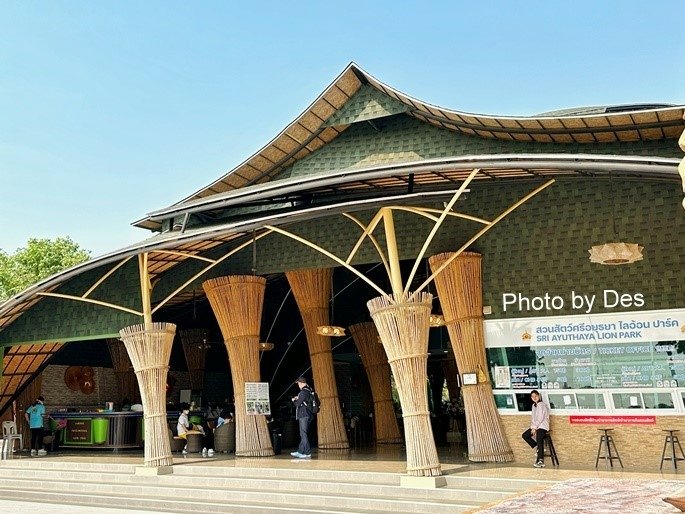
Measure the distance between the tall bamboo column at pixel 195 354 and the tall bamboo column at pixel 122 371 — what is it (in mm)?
1582

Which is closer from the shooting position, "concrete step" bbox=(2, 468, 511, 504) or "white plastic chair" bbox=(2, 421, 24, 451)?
"concrete step" bbox=(2, 468, 511, 504)

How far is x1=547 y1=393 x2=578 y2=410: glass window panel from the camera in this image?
36.7ft

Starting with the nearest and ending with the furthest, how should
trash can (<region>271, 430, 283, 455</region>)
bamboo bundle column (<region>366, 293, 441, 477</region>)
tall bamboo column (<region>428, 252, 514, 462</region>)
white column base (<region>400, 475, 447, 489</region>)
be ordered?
white column base (<region>400, 475, 447, 489</region>) < bamboo bundle column (<region>366, 293, 441, 477</region>) < tall bamboo column (<region>428, 252, 514, 462</region>) < trash can (<region>271, 430, 283, 455</region>)

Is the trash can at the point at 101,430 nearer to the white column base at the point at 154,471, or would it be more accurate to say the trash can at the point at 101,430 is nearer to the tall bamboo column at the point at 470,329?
the white column base at the point at 154,471

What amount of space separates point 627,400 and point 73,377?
13.3 meters

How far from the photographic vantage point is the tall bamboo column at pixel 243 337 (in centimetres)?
1361

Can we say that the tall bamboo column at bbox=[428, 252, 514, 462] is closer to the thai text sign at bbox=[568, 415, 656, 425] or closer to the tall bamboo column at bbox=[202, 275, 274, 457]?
the thai text sign at bbox=[568, 415, 656, 425]

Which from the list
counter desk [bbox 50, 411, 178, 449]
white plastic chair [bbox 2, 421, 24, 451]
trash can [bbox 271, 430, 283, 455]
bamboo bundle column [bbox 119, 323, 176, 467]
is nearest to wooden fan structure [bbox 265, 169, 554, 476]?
→ bamboo bundle column [bbox 119, 323, 176, 467]

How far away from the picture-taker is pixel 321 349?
586 inches

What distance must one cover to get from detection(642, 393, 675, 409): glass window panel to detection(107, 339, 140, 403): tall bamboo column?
513 inches

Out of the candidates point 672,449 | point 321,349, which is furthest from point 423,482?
point 321,349

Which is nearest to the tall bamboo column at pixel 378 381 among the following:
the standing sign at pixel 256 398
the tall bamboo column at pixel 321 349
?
the tall bamboo column at pixel 321 349

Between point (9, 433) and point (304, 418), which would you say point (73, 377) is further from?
point (304, 418)

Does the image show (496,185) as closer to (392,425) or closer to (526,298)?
(526,298)
